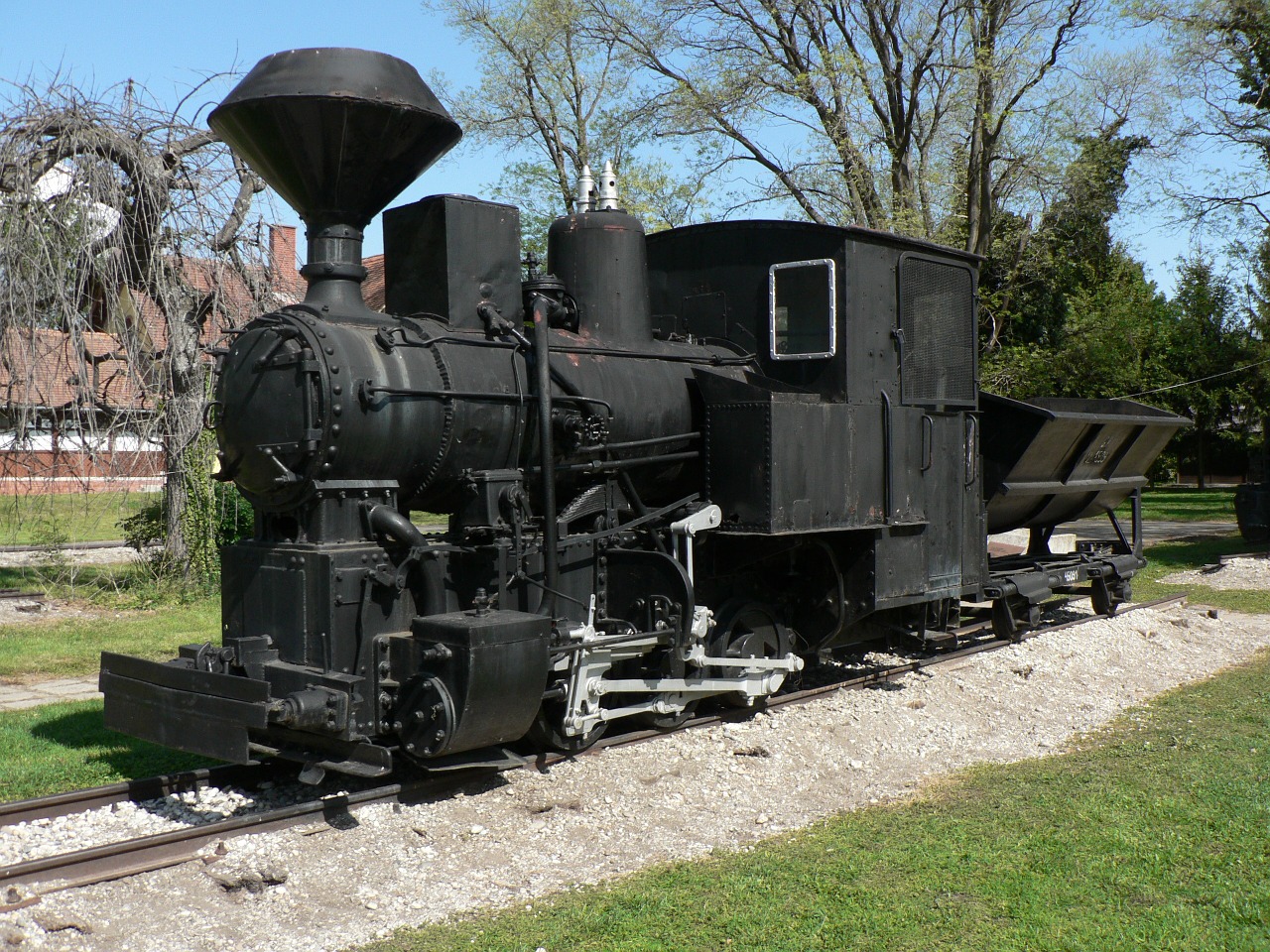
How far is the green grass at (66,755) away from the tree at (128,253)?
4556 mm

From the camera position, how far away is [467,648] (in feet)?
17.1

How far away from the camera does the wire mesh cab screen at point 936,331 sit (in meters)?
8.05

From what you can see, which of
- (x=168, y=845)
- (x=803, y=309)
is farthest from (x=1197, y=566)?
(x=168, y=845)

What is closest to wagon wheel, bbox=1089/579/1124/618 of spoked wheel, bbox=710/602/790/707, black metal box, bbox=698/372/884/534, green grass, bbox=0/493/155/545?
spoked wheel, bbox=710/602/790/707

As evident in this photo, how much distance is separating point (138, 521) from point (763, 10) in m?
16.6

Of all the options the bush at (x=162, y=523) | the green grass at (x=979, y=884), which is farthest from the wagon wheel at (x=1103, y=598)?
the bush at (x=162, y=523)

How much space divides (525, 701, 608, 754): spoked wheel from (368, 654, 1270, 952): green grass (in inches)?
58.4

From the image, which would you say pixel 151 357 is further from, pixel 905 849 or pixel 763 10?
pixel 763 10

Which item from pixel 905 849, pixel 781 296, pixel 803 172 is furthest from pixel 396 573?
pixel 803 172

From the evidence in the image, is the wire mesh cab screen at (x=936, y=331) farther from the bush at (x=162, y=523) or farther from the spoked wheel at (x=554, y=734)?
the bush at (x=162, y=523)

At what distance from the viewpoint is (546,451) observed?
19.2ft

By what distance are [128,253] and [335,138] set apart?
7.28 meters

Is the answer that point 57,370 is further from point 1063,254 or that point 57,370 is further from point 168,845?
point 1063,254

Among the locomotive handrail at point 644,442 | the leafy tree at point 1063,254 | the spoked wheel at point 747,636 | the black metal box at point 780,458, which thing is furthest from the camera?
the leafy tree at point 1063,254
